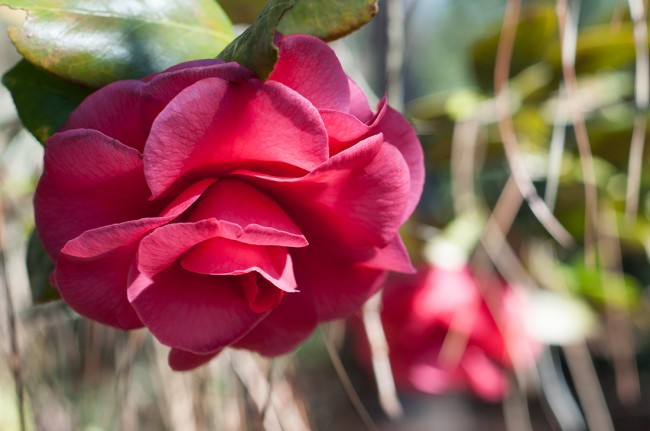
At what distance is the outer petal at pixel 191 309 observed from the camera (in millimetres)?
302

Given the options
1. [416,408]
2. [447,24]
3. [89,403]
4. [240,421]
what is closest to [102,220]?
[240,421]

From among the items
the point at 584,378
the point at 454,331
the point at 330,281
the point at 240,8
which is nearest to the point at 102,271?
the point at 330,281

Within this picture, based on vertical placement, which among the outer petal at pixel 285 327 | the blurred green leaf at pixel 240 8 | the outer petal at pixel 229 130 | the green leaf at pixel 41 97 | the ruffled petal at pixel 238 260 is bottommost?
the outer petal at pixel 285 327

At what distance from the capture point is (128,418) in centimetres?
73

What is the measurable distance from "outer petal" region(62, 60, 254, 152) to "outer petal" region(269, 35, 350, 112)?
0.8 inches

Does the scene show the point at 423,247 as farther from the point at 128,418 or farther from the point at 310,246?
the point at 310,246

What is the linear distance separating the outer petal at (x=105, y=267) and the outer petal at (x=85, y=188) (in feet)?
0.04

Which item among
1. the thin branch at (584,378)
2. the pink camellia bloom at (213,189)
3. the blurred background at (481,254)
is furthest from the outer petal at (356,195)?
the thin branch at (584,378)

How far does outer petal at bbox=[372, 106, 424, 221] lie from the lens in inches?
13.1

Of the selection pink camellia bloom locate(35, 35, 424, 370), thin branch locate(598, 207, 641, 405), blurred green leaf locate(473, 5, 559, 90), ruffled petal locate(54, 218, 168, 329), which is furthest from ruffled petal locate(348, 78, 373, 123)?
thin branch locate(598, 207, 641, 405)

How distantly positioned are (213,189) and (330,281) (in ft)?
0.26

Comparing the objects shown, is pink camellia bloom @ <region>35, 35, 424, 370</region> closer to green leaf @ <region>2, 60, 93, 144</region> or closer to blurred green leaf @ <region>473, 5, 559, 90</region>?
green leaf @ <region>2, 60, 93, 144</region>

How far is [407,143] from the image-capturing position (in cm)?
34

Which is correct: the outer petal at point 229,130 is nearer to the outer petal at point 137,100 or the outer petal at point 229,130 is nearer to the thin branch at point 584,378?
the outer petal at point 137,100
